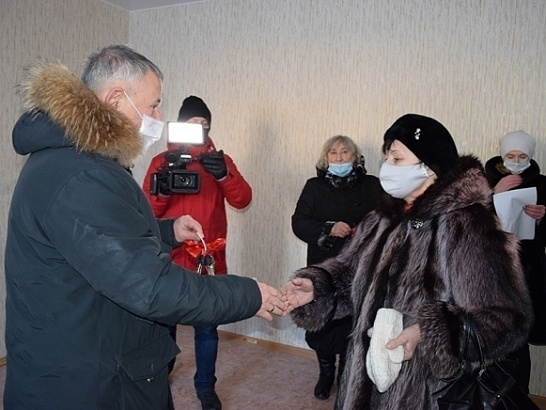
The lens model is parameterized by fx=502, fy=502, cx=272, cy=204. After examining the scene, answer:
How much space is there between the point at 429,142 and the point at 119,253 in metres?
1.04

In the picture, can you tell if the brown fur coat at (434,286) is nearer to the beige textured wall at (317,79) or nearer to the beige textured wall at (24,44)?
the beige textured wall at (317,79)

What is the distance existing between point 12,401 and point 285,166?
2689 millimetres

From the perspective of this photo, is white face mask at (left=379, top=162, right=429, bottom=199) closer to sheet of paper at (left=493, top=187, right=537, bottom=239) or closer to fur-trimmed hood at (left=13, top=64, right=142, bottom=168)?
fur-trimmed hood at (left=13, top=64, right=142, bottom=168)

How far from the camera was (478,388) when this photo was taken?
1392 mm

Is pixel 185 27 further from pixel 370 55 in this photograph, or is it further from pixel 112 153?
pixel 112 153

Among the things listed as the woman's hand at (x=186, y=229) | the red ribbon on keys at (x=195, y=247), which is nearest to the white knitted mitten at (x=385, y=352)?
the woman's hand at (x=186, y=229)

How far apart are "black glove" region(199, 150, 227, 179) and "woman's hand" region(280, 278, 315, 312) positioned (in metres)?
1.10

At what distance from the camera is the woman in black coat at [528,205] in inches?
97.0

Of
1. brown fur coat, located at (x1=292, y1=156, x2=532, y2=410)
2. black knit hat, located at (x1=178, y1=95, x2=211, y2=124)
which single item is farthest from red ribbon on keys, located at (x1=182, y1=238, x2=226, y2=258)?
black knit hat, located at (x1=178, y1=95, x2=211, y2=124)

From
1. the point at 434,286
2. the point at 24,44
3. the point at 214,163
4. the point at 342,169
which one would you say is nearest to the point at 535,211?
the point at 342,169

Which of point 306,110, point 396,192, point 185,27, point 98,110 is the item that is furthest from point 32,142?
point 185,27

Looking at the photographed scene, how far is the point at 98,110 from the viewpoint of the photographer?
1.13 m

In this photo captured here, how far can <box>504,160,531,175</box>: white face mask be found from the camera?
2697 millimetres

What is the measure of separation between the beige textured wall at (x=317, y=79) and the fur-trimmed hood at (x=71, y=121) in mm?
2451
